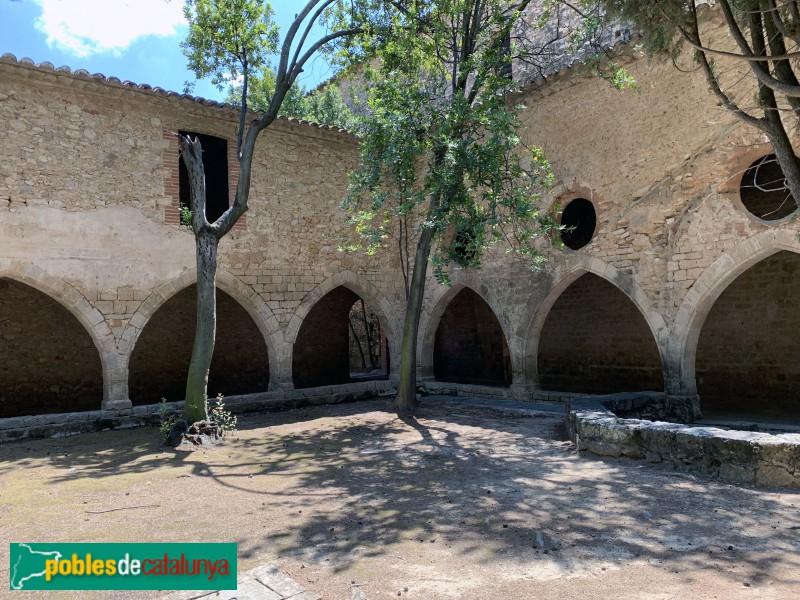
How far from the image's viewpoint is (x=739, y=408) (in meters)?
8.89

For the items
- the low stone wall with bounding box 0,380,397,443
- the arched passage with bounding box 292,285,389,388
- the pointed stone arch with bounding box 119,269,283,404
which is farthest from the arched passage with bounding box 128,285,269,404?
the low stone wall with bounding box 0,380,397,443

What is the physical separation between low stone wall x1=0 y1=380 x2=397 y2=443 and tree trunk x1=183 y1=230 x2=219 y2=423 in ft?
5.36

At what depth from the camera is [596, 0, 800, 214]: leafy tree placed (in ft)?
12.6

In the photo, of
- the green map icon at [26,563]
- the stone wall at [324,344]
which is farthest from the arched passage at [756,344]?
the green map icon at [26,563]

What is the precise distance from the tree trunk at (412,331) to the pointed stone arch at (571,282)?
7.52ft

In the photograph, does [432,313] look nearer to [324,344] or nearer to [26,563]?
[324,344]

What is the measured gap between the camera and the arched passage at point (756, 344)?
9.46 meters

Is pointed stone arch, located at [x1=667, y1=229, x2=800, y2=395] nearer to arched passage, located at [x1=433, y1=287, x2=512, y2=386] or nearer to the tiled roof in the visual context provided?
arched passage, located at [x1=433, y1=287, x2=512, y2=386]

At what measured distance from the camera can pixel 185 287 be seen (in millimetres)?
10016

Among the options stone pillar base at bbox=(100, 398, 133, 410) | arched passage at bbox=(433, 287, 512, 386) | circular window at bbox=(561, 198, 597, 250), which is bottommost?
stone pillar base at bbox=(100, 398, 133, 410)

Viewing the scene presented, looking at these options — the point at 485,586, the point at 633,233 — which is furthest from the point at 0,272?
the point at 633,233

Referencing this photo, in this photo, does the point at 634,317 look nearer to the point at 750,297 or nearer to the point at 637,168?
the point at 750,297

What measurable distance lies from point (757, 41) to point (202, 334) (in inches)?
261

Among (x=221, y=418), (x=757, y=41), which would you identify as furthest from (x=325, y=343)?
(x=757, y=41)
